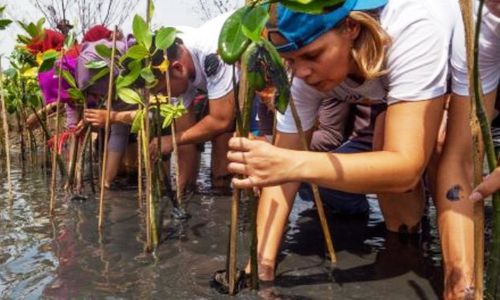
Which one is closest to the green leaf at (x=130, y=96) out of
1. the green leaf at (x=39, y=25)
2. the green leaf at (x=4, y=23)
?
the green leaf at (x=4, y=23)

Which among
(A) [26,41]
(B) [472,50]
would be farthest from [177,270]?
(A) [26,41]

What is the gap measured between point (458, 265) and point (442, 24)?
65cm

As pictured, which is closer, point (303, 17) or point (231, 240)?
point (303, 17)

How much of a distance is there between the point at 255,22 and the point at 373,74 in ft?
1.45

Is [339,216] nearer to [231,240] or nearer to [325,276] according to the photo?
[325,276]

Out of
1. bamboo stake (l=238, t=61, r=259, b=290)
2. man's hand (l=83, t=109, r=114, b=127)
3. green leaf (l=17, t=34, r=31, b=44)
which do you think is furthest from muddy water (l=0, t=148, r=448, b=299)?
green leaf (l=17, t=34, r=31, b=44)

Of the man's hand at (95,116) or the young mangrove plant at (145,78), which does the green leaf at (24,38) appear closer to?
the man's hand at (95,116)

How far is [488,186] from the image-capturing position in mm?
1214

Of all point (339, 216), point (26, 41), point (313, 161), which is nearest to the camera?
point (313, 161)

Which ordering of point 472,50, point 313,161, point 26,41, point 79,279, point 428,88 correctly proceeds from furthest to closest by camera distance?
point 26,41
point 79,279
point 428,88
point 313,161
point 472,50

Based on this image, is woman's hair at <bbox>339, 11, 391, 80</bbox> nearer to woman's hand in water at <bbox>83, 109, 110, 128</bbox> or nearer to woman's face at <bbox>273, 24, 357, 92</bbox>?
woman's face at <bbox>273, 24, 357, 92</bbox>

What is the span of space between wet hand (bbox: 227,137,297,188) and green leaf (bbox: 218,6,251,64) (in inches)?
→ 8.3

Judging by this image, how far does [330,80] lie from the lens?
1.67 m

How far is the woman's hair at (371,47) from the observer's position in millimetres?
1608
